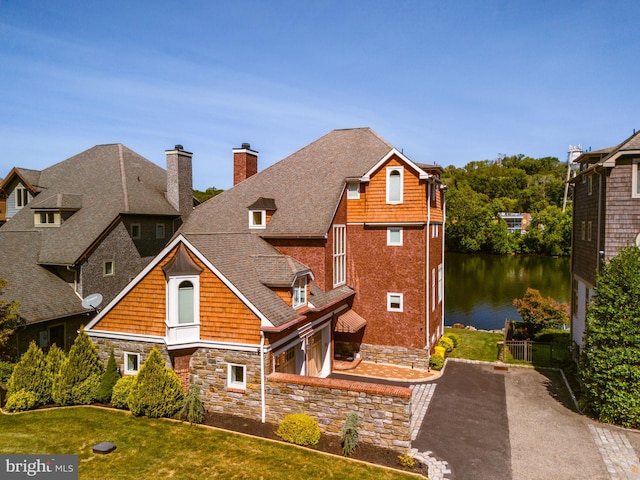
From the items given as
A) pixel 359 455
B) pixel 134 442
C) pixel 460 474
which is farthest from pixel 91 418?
pixel 460 474

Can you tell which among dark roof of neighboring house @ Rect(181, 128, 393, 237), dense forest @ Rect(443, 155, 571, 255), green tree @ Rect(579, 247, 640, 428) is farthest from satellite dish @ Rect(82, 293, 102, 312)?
dense forest @ Rect(443, 155, 571, 255)

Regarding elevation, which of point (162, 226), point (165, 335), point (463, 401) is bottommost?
point (463, 401)

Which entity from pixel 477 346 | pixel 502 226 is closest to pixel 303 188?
pixel 477 346

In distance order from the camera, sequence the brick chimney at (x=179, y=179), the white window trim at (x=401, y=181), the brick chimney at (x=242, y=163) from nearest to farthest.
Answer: the white window trim at (x=401, y=181) → the brick chimney at (x=179, y=179) → the brick chimney at (x=242, y=163)

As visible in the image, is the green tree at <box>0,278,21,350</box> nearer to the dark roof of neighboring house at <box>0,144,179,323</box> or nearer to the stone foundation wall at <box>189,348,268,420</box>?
the dark roof of neighboring house at <box>0,144,179,323</box>

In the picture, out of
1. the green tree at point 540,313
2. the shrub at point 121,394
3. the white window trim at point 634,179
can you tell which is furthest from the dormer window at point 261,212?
the green tree at point 540,313

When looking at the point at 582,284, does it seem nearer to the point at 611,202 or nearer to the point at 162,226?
the point at 611,202

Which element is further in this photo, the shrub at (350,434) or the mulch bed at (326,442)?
the shrub at (350,434)

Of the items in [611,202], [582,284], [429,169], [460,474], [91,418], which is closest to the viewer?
[460,474]

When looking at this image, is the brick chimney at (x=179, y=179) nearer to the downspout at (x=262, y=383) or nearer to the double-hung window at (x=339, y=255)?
the double-hung window at (x=339, y=255)
